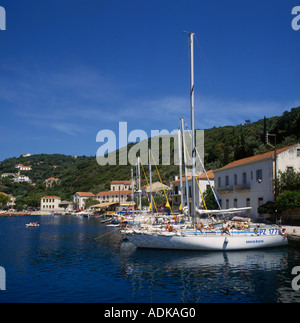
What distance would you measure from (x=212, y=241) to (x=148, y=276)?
7951 millimetres

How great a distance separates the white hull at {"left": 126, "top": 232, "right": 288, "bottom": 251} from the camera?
23609mm

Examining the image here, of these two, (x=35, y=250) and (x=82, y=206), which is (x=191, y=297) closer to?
(x=35, y=250)

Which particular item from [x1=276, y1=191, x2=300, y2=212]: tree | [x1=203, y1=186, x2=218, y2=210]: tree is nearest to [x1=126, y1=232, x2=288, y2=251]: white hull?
[x1=276, y1=191, x2=300, y2=212]: tree

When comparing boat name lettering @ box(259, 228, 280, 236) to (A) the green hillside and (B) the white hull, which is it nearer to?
(B) the white hull

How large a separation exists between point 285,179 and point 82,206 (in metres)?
99.5

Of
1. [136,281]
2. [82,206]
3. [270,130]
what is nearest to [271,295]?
[136,281]

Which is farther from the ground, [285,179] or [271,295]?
[285,179]

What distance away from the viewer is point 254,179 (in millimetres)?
37812

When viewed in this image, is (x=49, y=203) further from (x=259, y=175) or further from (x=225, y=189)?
(x=259, y=175)

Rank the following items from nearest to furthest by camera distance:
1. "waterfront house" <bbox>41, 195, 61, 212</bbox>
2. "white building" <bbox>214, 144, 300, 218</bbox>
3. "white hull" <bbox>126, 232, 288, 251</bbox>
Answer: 1. "white hull" <bbox>126, 232, 288, 251</bbox>
2. "white building" <bbox>214, 144, 300, 218</bbox>
3. "waterfront house" <bbox>41, 195, 61, 212</bbox>

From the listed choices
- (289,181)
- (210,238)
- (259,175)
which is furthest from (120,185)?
(210,238)

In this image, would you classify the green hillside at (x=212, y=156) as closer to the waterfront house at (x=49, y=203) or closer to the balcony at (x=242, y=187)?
the waterfront house at (x=49, y=203)

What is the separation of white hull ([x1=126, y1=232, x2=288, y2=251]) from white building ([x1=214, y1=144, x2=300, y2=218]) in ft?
37.4
